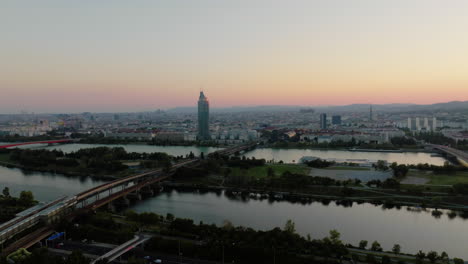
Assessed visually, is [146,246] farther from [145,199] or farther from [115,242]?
[145,199]

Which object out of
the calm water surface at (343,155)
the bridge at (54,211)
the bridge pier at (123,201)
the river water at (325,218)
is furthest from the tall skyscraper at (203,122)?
the bridge pier at (123,201)

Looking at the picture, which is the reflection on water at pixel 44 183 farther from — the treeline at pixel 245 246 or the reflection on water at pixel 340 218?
the treeline at pixel 245 246

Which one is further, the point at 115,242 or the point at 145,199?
the point at 145,199

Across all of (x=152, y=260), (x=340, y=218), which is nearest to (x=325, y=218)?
(x=340, y=218)

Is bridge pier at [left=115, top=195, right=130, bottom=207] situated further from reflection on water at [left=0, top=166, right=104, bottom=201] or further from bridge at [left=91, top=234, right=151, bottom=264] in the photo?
bridge at [left=91, top=234, right=151, bottom=264]

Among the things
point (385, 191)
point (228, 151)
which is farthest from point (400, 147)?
point (385, 191)

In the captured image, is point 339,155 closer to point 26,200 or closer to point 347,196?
point 347,196
